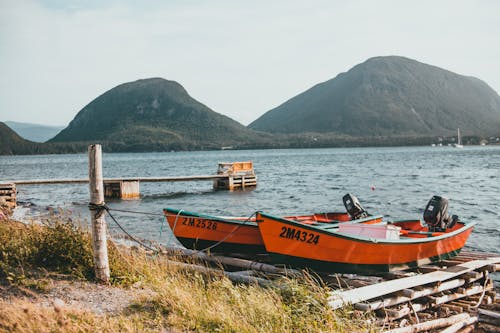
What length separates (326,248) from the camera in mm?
9203

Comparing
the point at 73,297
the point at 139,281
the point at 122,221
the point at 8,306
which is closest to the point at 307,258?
the point at 139,281

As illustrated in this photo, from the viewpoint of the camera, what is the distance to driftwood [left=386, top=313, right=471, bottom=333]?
7.44 metres

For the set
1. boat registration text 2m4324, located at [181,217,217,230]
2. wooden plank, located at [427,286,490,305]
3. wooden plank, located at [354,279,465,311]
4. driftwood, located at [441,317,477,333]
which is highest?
boat registration text 2m4324, located at [181,217,217,230]

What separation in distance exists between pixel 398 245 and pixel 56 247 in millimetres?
6434

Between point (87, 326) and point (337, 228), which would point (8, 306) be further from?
point (337, 228)

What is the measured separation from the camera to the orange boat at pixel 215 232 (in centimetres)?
1106

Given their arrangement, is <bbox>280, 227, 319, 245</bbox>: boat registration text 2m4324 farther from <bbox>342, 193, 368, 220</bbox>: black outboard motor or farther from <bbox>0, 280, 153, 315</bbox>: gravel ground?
<bbox>342, 193, 368, 220</bbox>: black outboard motor

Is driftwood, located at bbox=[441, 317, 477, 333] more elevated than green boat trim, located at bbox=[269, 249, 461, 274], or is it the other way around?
green boat trim, located at bbox=[269, 249, 461, 274]

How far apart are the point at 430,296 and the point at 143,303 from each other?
17.9 ft

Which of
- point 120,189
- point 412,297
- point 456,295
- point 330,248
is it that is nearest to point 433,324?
point 412,297

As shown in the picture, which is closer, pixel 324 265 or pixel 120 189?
pixel 324 265

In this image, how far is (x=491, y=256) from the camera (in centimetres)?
1134

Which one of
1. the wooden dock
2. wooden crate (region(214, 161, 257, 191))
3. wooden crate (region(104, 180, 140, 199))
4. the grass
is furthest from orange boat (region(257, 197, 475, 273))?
wooden crate (region(214, 161, 257, 191))

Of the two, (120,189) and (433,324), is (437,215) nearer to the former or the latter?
(433,324)
